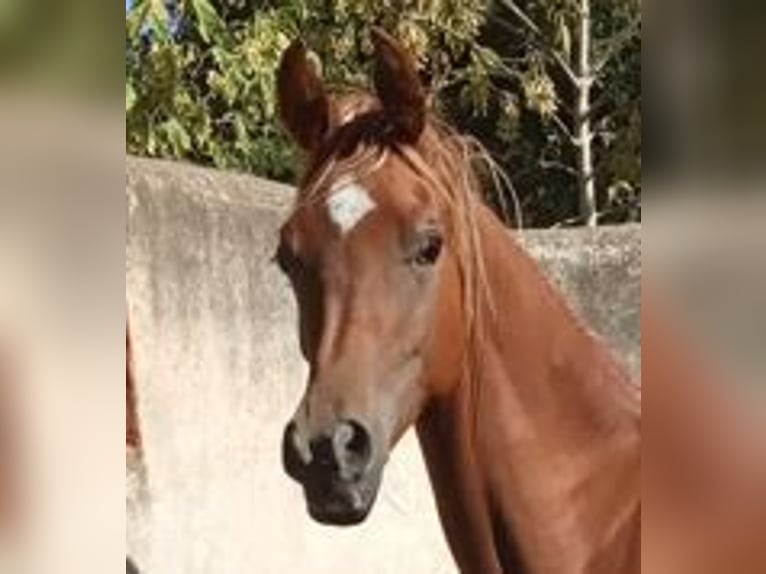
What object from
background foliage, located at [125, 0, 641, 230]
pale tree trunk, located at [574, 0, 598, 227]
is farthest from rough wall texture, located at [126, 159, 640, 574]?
pale tree trunk, located at [574, 0, 598, 227]

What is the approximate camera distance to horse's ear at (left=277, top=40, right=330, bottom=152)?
126 centimetres

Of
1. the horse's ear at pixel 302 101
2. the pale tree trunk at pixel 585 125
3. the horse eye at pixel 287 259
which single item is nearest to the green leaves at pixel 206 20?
the pale tree trunk at pixel 585 125

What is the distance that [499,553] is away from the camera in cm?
124

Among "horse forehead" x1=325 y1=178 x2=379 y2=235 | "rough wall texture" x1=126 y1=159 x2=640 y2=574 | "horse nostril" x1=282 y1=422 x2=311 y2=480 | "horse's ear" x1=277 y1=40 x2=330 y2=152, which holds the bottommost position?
"rough wall texture" x1=126 y1=159 x2=640 y2=574

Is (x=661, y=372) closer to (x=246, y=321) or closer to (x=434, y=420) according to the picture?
(x=434, y=420)

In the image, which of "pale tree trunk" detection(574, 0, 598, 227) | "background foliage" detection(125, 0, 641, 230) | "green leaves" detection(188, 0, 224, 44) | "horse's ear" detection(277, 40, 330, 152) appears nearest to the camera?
"horse's ear" detection(277, 40, 330, 152)

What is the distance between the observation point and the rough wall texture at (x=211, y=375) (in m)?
2.17

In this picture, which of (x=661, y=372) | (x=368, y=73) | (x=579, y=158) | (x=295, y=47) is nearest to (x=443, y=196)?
(x=295, y=47)

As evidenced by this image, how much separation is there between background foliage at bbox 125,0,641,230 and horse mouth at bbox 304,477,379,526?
Result: 0.65 meters

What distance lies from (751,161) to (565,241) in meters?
1.24

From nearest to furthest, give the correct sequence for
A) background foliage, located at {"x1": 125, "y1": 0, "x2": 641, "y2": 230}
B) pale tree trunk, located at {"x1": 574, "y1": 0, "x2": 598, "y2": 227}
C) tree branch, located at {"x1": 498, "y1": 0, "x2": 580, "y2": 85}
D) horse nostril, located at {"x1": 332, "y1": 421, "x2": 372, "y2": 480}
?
horse nostril, located at {"x1": 332, "y1": 421, "x2": 372, "y2": 480}, background foliage, located at {"x1": 125, "y1": 0, "x2": 641, "y2": 230}, pale tree trunk, located at {"x1": 574, "y1": 0, "x2": 598, "y2": 227}, tree branch, located at {"x1": 498, "y1": 0, "x2": 580, "y2": 85}

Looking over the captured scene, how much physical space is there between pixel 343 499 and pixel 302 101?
0.36 metres

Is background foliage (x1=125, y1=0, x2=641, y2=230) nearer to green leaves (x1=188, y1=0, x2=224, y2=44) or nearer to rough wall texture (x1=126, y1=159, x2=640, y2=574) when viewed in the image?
green leaves (x1=188, y1=0, x2=224, y2=44)

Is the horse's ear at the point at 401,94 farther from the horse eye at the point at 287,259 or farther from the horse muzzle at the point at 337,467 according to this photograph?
the horse muzzle at the point at 337,467
